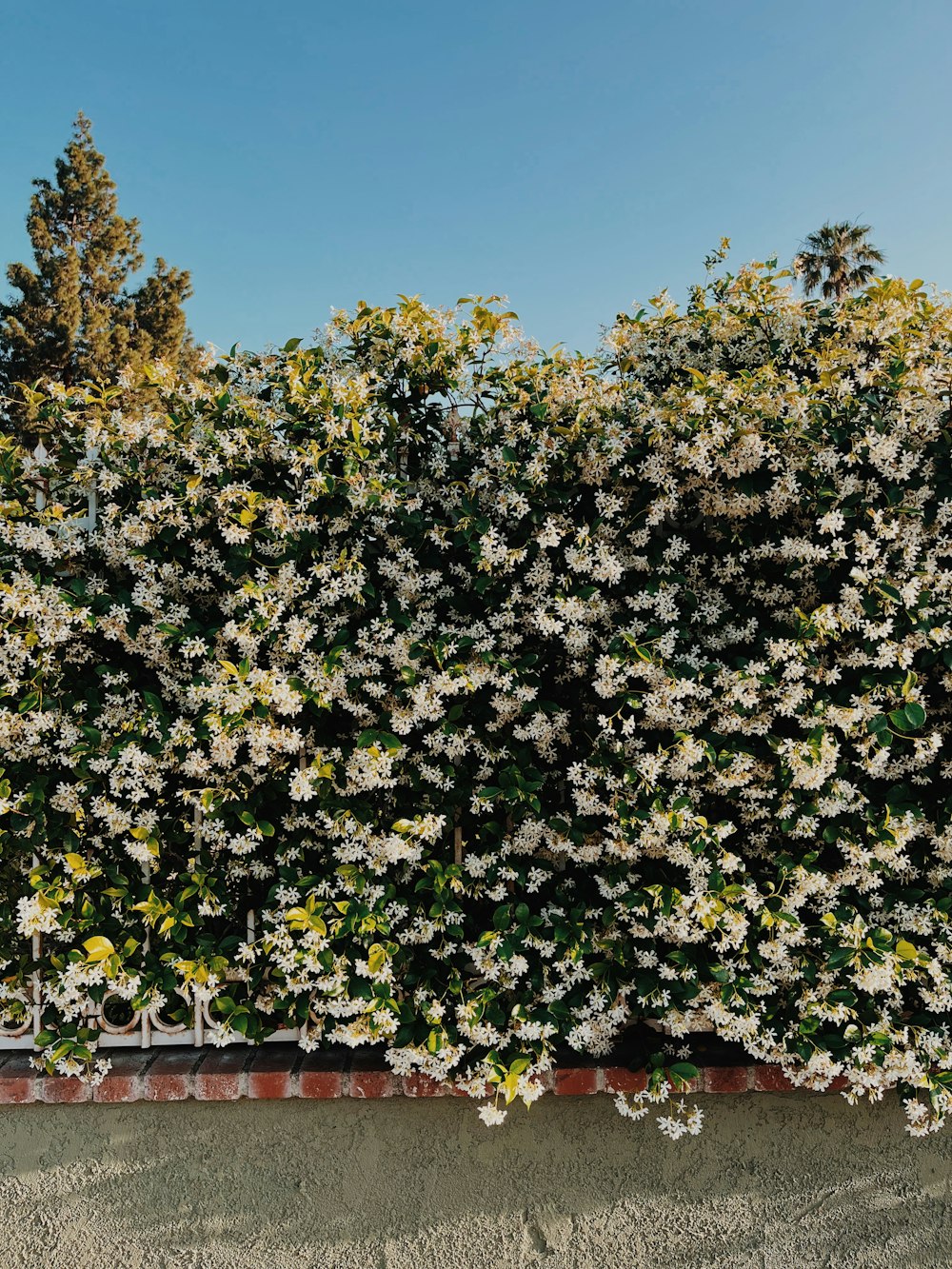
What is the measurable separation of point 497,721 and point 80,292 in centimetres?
2020

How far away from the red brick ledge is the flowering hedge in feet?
0.37

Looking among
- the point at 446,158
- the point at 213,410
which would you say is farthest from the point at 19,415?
the point at 213,410

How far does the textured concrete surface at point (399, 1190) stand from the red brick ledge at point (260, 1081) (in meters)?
0.09

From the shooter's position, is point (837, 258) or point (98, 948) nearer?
point (98, 948)

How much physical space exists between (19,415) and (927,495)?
1550 centimetres

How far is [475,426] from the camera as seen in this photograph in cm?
279

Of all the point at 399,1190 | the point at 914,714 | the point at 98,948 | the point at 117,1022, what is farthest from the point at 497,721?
the point at 117,1022

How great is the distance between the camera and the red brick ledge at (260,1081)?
107 inches

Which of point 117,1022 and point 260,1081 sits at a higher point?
point 117,1022

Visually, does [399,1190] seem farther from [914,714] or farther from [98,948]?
[914,714]

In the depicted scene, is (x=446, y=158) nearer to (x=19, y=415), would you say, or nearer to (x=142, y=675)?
(x=142, y=675)

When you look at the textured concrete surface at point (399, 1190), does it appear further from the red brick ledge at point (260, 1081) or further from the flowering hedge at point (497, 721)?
the flowering hedge at point (497, 721)

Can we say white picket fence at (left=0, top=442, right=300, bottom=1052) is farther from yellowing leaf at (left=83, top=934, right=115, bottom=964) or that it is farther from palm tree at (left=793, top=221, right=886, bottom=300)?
palm tree at (left=793, top=221, right=886, bottom=300)

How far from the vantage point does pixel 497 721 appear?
2.65 m
